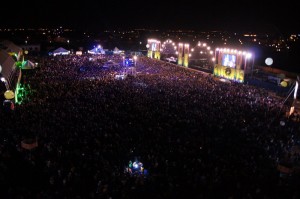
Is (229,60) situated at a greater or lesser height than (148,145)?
greater

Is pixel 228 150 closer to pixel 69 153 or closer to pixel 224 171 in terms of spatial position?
pixel 224 171

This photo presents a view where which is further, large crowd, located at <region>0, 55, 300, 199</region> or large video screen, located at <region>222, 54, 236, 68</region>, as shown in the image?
large video screen, located at <region>222, 54, 236, 68</region>

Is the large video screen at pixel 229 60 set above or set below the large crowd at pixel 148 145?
above

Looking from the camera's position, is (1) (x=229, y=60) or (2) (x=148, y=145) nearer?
(2) (x=148, y=145)

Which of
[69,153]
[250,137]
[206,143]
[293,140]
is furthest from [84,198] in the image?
[293,140]

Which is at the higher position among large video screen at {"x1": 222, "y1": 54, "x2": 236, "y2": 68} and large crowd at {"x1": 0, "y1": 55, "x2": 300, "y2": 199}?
large video screen at {"x1": 222, "y1": 54, "x2": 236, "y2": 68}
